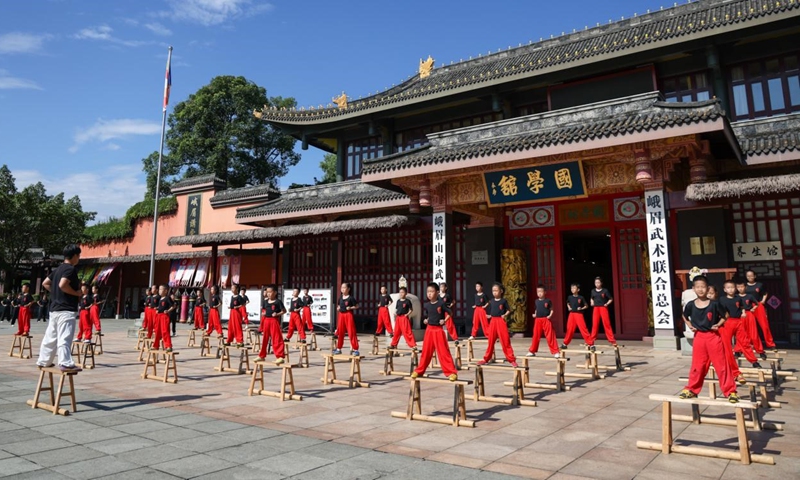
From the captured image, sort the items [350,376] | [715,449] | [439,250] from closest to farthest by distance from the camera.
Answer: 1. [715,449]
2. [350,376]
3. [439,250]

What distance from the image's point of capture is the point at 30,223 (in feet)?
94.3

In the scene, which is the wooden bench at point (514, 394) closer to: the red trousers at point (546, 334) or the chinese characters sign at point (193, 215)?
the red trousers at point (546, 334)

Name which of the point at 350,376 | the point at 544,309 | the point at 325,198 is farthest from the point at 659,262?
the point at 325,198

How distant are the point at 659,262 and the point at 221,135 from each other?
3206cm

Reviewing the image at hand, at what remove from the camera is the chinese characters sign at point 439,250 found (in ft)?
46.5

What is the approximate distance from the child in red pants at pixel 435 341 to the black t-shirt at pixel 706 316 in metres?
2.70

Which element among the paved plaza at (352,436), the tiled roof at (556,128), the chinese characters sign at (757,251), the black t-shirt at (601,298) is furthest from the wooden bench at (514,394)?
the chinese characters sign at (757,251)

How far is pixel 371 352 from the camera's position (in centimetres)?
1315

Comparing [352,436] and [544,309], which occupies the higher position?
[544,309]

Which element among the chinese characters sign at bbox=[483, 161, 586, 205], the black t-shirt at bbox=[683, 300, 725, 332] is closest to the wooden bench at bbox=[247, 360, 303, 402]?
the black t-shirt at bbox=[683, 300, 725, 332]

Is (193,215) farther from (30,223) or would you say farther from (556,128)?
(556,128)

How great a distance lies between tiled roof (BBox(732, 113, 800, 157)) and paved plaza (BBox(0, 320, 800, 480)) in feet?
19.9

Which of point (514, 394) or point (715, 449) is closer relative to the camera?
point (715, 449)

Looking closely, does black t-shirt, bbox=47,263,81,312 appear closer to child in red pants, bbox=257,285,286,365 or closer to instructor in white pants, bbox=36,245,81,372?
instructor in white pants, bbox=36,245,81,372
